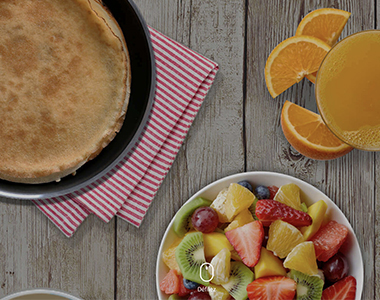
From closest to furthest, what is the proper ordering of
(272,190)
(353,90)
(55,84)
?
(55,84) → (353,90) → (272,190)

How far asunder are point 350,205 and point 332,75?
0.37 meters

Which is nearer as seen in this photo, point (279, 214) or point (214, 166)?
point (279, 214)

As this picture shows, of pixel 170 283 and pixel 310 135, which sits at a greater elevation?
pixel 310 135

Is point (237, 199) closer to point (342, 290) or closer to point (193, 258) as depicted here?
point (193, 258)

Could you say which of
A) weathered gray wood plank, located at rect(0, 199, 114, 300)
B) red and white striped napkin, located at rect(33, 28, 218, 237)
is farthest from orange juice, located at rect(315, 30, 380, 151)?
weathered gray wood plank, located at rect(0, 199, 114, 300)

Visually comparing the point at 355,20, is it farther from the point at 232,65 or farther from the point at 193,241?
the point at 193,241

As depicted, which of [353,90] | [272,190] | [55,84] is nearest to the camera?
[55,84]

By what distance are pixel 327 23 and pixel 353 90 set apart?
0.20 m

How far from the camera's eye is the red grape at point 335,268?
934 millimetres

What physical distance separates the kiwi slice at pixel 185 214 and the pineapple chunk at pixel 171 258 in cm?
3

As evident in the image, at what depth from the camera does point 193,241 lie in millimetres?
922

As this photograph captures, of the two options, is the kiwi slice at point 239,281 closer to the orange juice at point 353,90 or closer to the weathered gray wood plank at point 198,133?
the weathered gray wood plank at point 198,133

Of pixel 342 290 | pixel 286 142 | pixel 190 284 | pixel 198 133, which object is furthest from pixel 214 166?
pixel 342 290

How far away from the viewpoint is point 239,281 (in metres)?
0.93
